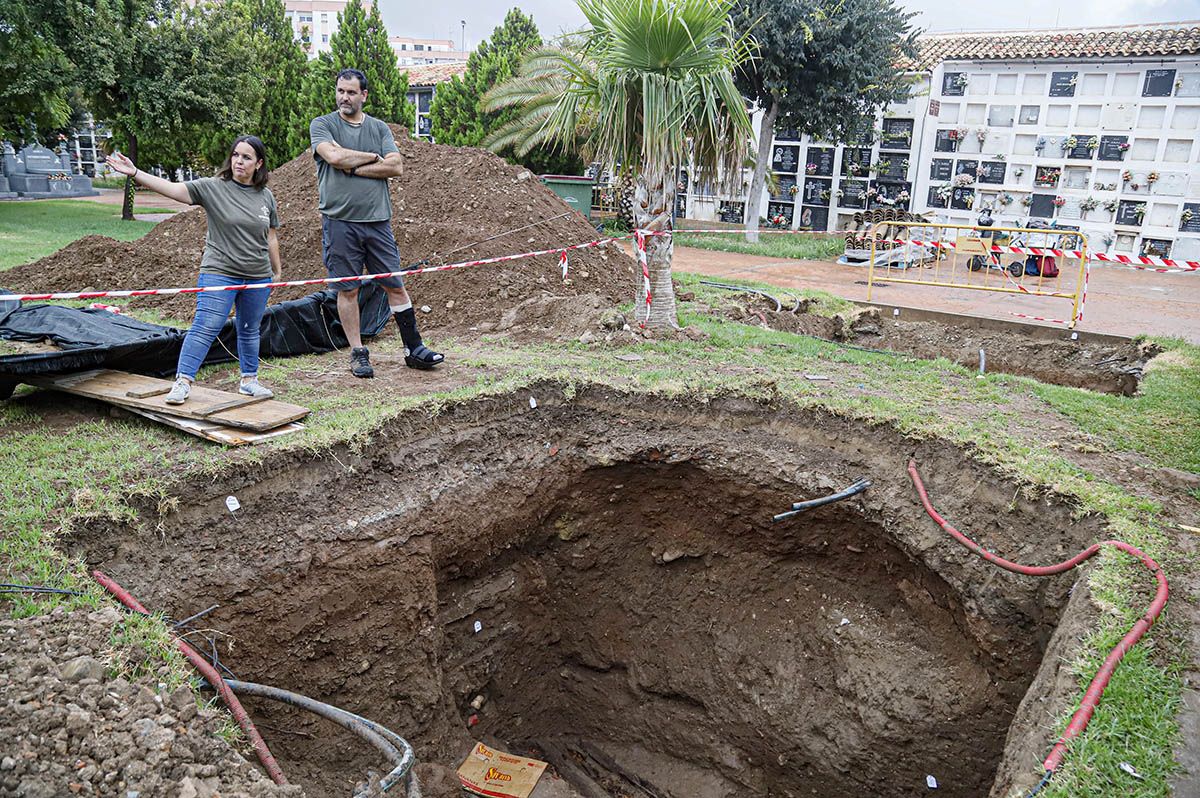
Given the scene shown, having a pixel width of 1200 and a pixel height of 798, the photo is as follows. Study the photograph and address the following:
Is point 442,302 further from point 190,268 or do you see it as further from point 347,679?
point 347,679

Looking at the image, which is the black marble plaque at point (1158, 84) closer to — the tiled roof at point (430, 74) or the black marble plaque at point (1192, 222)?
the black marble plaque at point (1192, 222)

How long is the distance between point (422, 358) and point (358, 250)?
1002mm

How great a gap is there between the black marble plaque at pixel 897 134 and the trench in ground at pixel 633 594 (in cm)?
1996

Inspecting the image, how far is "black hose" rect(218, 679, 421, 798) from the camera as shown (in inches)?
120

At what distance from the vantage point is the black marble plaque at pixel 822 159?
24016mm

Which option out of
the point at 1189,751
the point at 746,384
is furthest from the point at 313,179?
the point at 1189,751

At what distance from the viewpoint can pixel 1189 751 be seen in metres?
2.84

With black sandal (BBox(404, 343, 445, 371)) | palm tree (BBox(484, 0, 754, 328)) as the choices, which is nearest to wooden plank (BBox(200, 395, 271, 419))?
black sandal (BBox(404, 343, 445, 371))

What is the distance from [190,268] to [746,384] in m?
7.28

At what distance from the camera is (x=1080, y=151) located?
1959 centimetres

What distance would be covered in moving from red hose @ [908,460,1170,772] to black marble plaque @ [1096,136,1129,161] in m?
18.8

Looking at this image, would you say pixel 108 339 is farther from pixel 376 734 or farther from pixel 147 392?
pixel 376 734

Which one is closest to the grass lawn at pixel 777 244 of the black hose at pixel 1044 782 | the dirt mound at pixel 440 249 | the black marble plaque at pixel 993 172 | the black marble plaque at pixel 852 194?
the black marble plaque at pixel 852 194

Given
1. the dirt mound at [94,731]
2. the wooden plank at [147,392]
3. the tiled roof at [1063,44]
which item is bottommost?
the dirt mound at [94,731]
